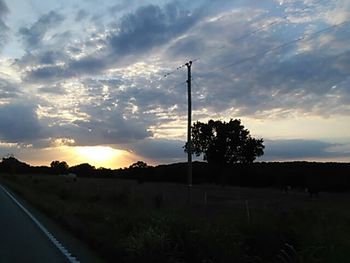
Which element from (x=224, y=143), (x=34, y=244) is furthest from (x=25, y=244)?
(x=224, y=143)

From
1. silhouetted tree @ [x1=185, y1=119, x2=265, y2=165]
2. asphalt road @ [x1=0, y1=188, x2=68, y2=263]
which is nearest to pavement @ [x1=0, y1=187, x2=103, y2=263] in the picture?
asphalt road @ [x1=0, y1=188, x2=68, y2=263]

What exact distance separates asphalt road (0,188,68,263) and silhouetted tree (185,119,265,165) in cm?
7872

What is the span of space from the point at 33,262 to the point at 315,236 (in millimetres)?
6039

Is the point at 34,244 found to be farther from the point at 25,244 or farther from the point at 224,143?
the point at 224,143

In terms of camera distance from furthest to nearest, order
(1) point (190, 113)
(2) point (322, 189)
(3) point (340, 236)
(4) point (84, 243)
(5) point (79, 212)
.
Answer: (2) point (322, 189)
(1) point (190, 113)
(5) point (79, 212)
(4) point (84, 243)
(3) point (340, 236)

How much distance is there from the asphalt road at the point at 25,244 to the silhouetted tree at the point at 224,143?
78.7m

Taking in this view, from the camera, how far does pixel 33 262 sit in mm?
11570

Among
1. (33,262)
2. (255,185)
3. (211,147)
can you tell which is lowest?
(33,262)

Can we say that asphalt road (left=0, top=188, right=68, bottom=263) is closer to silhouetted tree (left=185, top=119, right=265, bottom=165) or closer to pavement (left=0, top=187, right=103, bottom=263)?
pavement (left=0, top=187, right=103, bottom=263)

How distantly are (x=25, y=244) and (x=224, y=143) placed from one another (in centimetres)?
8542

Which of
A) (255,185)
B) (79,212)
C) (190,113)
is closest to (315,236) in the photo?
(79,212)

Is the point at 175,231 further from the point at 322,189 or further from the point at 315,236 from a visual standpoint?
the point at 322,189

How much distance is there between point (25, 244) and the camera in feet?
48.0

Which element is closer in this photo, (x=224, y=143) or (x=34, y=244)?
(x=34, y=244)
